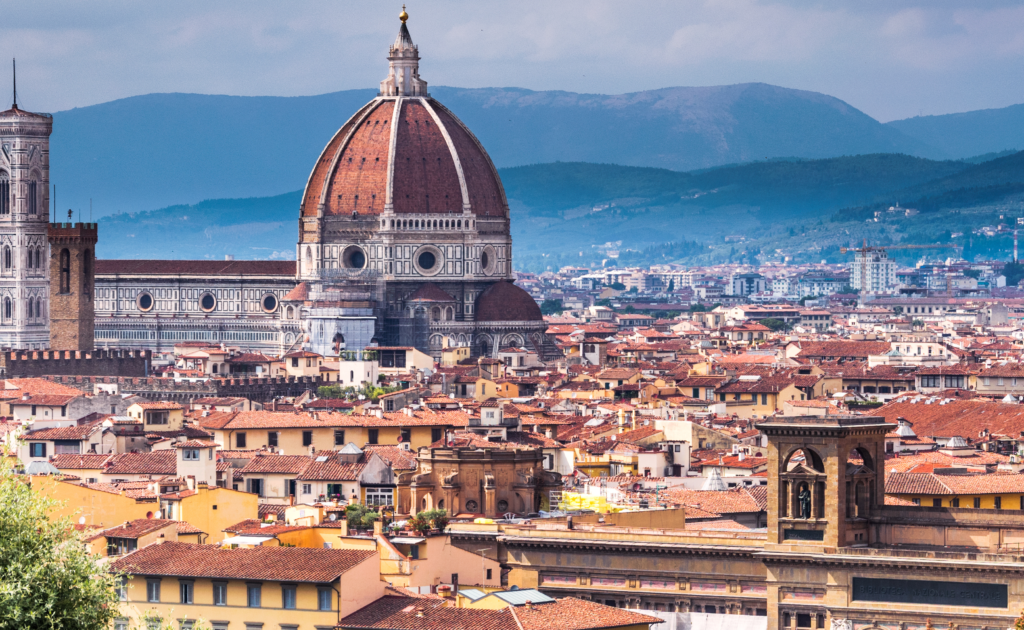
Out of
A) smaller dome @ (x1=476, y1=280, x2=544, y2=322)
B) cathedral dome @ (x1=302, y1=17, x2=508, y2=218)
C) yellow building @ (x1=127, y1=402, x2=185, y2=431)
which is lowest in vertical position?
yellow building @ (x1=127, y1=402, x2=185, y2=431)

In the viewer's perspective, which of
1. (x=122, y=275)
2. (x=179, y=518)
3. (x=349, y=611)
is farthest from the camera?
(x=122, y=275)

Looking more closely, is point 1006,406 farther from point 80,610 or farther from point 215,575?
point 80,610

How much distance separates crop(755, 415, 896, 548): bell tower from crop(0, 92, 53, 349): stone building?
9879 centimetres

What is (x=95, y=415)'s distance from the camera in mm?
78312

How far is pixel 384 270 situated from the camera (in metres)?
148

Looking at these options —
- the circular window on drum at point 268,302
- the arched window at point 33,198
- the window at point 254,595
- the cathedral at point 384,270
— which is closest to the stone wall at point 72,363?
the cathedral at point 384,270

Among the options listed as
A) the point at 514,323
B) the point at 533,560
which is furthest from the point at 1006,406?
the point at 514,323

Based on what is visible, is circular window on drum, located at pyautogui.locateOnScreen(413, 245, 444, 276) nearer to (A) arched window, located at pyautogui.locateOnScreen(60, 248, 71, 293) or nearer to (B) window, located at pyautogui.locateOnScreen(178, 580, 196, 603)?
(A) arched window, located at pyautogui.locateOnScreen(60, 248, 71, 293)

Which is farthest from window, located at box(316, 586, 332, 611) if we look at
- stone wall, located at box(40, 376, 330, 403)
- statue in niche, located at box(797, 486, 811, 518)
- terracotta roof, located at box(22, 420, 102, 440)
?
stone wall, located at box(40, 376, 330, 403)

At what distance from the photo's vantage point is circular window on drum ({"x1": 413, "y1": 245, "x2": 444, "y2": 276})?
149m

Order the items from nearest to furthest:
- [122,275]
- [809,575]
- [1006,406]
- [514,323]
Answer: [809,575] < [1006,406] < [514,323] < [122,275]

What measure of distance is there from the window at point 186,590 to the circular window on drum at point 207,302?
12045 centimetres

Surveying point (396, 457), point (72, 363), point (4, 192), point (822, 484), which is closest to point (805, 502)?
point (822, 484)

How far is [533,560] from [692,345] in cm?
10210
